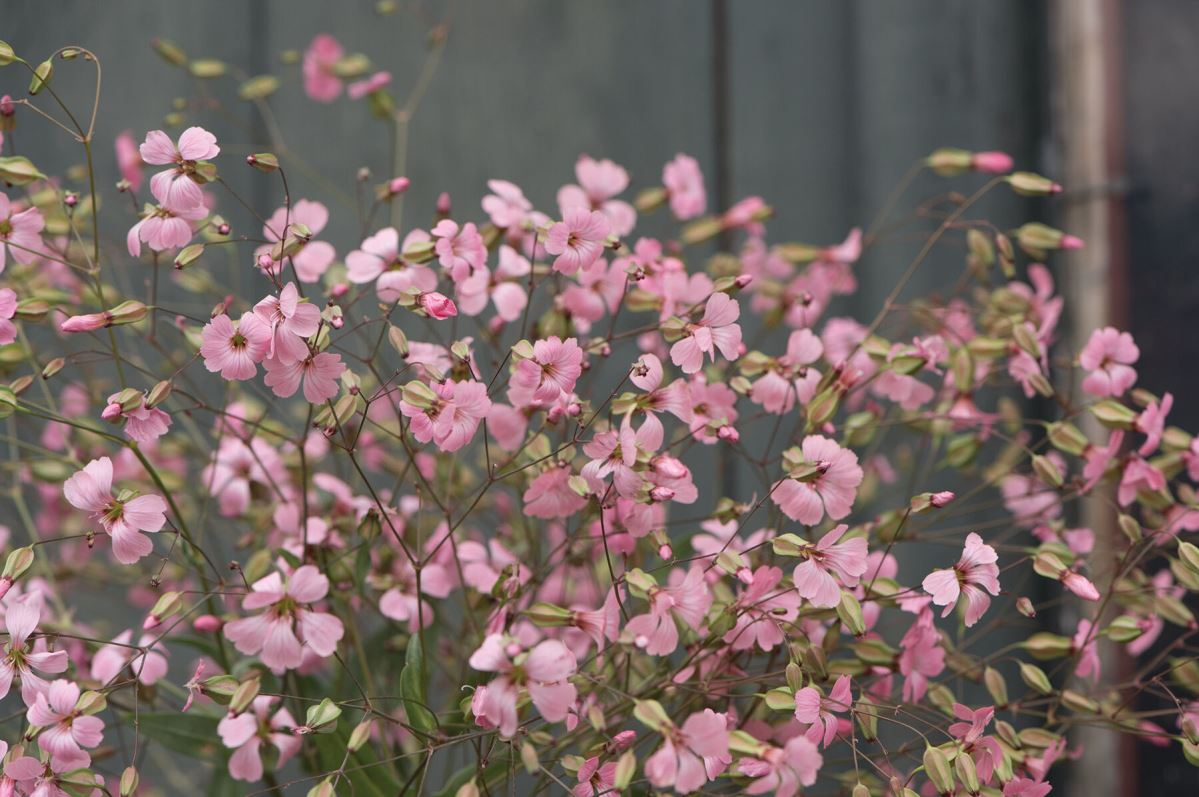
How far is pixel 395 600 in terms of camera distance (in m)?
0.65

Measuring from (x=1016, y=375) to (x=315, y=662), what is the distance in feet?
1.49

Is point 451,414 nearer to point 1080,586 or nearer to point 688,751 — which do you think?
point 688,751

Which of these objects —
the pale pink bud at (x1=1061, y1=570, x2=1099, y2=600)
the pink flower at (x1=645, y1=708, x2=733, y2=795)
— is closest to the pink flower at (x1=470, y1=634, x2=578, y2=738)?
the pink flower at (x1=645, y1=708, x2=733, y2=795)

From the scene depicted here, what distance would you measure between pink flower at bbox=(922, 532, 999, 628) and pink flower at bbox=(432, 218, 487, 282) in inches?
10.6

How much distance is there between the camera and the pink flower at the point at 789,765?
49 centimetres

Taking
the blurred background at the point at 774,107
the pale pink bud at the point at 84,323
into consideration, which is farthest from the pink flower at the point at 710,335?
the blurred background at the point at 774,107

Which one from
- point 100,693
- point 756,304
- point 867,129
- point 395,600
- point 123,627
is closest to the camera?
point 100,693

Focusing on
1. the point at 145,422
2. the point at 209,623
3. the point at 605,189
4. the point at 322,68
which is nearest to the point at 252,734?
the point at 209,623

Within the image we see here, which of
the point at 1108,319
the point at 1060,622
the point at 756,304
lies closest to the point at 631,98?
the point at 756,304

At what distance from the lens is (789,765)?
0.49 meters

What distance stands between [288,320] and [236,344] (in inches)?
1.2

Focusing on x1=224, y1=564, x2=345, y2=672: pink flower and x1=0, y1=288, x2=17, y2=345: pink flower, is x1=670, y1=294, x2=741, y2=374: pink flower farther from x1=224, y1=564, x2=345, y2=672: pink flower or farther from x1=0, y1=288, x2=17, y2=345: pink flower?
x1=0, y1=288, x2=17, y2=345: pink flower

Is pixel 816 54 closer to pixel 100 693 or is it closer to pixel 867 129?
pixel 867 129

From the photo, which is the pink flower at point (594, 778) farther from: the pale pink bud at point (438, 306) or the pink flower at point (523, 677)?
the pale pink bud at point (438, 306)
